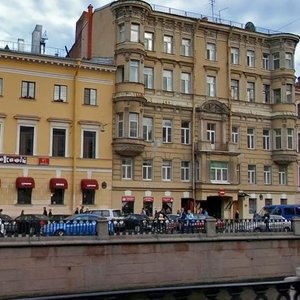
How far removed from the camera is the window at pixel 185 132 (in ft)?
121

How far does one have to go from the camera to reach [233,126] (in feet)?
128

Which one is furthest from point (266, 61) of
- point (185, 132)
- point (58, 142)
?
point (58, 142)

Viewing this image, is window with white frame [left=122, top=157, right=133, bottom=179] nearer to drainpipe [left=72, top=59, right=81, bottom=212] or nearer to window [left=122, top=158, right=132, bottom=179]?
window [left=122, top=158, right=132, bottom=179]

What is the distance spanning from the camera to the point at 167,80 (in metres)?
36.8

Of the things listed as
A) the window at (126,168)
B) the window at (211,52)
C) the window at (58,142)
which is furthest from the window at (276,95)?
the window at (58,142)

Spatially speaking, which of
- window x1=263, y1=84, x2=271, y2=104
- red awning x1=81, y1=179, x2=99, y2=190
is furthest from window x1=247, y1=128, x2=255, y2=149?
red awning x1=81, y1=179, x2=99, y2=190

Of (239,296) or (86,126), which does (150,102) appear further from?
(239,296)

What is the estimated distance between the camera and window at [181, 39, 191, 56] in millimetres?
37531

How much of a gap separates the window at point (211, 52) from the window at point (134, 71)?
635 centimetres

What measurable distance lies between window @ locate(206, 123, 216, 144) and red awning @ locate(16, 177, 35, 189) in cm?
1328

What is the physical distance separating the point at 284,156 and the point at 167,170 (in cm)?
975

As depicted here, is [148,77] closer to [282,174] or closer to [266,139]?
[266,139]

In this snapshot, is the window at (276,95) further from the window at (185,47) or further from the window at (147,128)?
the window at (147,128)

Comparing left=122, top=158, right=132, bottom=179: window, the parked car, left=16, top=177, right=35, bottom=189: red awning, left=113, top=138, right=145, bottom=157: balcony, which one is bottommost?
the parked car
